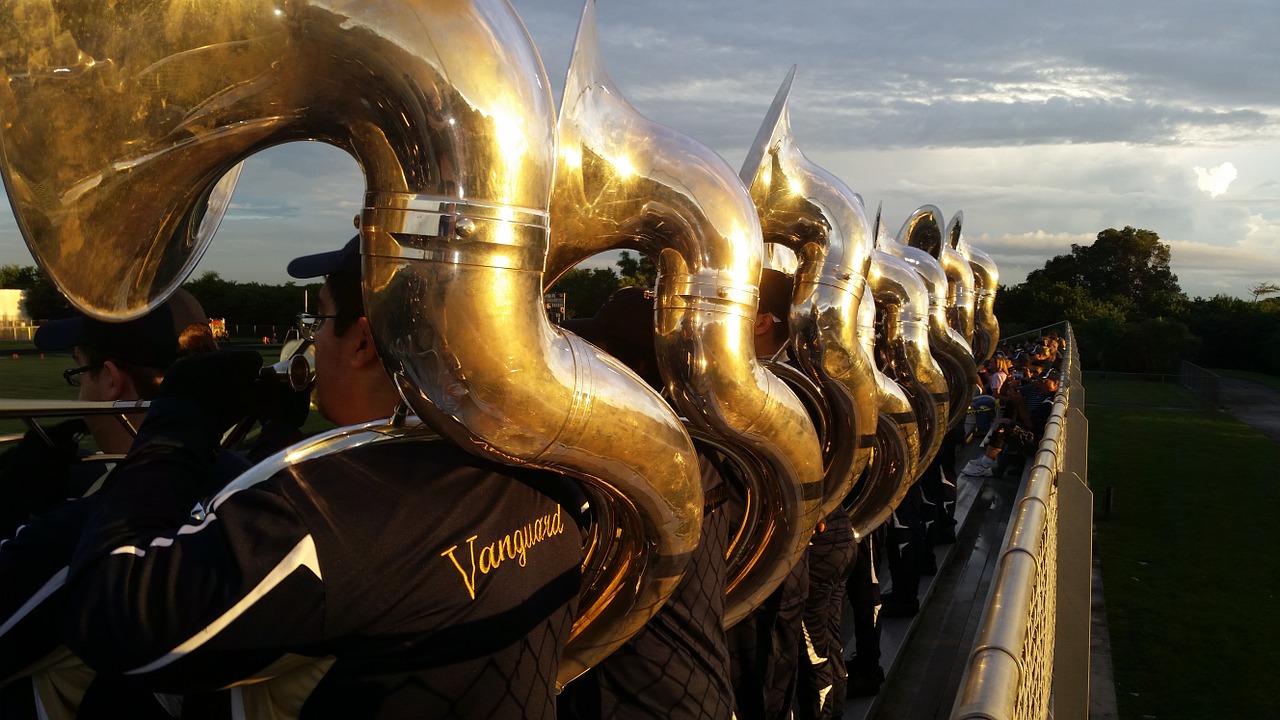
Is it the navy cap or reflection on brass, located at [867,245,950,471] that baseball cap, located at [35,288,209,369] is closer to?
the navy cap

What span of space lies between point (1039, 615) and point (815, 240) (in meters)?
1.37

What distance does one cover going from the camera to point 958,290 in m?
6.99

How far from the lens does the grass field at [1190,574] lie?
220 inches

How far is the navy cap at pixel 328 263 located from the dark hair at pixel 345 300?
0.01m

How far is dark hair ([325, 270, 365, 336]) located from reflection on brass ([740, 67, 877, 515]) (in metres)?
1.52

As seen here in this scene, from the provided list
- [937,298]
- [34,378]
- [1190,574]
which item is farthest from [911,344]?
[34,378]

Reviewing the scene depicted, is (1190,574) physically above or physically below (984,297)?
below

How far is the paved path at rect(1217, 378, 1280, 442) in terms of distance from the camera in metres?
20.7

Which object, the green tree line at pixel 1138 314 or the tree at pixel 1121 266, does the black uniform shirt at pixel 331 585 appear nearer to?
the green tree line at pixel 1138 314

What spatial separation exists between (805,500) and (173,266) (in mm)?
1757

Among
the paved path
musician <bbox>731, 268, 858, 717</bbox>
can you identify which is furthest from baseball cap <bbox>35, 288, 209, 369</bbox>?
the paved path

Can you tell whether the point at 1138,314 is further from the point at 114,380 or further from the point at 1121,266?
the point at 114,380

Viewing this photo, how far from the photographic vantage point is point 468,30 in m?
1.18

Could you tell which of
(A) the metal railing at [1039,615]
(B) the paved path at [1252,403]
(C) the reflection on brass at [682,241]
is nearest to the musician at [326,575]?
(C) the reflection on brass at [682,241]
